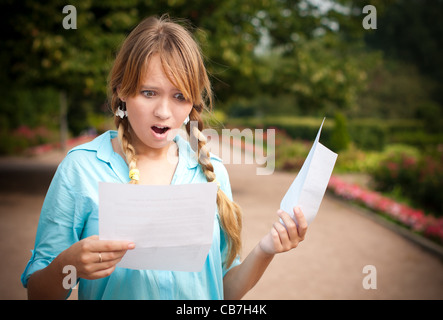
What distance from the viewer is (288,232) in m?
1.43

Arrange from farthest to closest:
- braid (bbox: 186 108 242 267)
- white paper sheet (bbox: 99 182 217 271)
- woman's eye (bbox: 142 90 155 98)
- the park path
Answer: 1. the park path
2. braid (bbox: 186 108 242 267)
3. woman's eye (bbox: 142 90 155 98)
4. white paper sheet (bbox: 99 182 217 271)

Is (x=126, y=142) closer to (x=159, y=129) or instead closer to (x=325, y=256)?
(x=159, y=129)

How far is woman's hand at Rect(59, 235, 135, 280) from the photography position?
1181 millimetres

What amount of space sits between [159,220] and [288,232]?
1.59 ft

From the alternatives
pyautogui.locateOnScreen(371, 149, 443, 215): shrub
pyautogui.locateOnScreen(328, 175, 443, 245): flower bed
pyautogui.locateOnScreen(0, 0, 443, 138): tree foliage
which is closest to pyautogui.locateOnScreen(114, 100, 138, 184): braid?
pyautogui.locateOnScreen(0, 0, 443, 138): tree foliage

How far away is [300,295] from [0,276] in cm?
332

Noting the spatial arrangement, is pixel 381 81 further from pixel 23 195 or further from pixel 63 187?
pixel 63 187

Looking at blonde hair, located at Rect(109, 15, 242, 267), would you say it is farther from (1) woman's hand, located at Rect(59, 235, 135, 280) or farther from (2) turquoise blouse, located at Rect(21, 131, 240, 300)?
(1) woman's hand, located at Rect(59, 235, 135, 280)

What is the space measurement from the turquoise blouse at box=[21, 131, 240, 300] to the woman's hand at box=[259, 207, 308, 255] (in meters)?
0.24

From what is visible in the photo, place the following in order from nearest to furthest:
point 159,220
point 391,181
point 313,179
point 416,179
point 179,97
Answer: point 159,220
point 313,179
point 179,97
point 416,179
point 391,181

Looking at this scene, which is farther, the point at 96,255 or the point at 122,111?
the point at 122,111

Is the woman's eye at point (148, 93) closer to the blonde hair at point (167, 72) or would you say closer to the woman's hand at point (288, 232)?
the blonde hair at point (167, 72)

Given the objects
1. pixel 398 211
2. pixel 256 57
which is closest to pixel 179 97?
pixel 398 211
